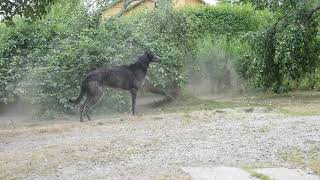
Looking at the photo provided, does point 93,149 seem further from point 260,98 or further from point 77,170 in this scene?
point 260,98

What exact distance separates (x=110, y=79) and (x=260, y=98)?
5361 mm

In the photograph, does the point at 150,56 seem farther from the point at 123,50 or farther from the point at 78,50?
the point at 78,50

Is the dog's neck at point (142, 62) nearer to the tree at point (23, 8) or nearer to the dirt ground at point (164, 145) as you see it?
the dirt ground at point (164, 145)

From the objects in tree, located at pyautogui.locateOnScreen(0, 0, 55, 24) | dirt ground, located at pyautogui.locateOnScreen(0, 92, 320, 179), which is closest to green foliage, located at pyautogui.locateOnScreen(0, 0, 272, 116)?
dirt ground, located at pyautogui.locateOnScreen(0, 92, 320, 179)

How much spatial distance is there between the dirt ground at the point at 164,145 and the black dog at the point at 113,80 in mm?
858

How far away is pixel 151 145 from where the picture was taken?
7.77 meters

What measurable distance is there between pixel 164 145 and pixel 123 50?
22.6 feet

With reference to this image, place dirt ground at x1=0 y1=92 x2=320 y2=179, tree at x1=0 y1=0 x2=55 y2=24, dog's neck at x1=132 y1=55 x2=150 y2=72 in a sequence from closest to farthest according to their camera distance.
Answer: dirt ground at x1=0 y1=92 x2=320 y2=179, tree at x1=0 y1=0 x2=55 y2=24, dog's neck at x1=132 y1=55 x2=150 y2=72

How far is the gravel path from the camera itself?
20.7ft

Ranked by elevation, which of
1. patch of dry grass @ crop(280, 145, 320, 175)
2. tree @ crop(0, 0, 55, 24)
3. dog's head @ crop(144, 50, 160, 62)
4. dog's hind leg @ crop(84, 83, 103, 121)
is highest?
tree @ crop(0, 0, 55, 24)

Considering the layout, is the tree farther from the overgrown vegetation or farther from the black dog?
the overgrown vegetation

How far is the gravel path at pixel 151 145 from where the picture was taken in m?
6.32

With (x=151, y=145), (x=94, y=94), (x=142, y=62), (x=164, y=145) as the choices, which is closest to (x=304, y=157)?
(x=164, y=145)

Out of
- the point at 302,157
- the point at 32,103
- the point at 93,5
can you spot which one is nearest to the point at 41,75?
the point at 32,103
